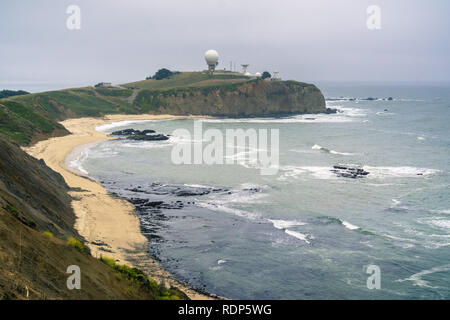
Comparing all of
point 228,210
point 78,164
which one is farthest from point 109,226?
point 78,164

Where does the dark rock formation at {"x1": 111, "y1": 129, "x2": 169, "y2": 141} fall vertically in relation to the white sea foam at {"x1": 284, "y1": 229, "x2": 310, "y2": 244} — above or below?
above

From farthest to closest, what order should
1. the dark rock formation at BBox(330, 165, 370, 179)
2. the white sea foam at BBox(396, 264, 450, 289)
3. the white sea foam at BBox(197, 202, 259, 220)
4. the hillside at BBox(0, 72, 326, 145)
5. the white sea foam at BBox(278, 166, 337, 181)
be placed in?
the hillside at BBox(0, 72, 326, 145), the dark rock formation at BBox(330, 165, 370, 179), the white sea foam at BBox(278, 166, 337, 181), the white sea foam at BBox(197, 202, 259, 220), the white sea foam at BBox(396, 264, 450, 289)

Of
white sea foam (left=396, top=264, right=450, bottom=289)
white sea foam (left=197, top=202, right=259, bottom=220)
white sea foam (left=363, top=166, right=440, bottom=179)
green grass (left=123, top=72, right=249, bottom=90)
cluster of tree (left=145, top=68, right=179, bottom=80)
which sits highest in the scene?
cluster of tree (left=145, top=68, right=179, bottom=80)

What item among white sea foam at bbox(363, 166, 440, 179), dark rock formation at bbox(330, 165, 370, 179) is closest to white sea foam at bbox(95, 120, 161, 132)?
dark rock formation at bbox(330, 165, 370, 179)

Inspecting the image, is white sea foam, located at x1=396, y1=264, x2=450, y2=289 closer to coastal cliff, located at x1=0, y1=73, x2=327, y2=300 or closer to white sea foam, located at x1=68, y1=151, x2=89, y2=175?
coastal cliff, located at x1=0, y1=73, x2=327, y2=300

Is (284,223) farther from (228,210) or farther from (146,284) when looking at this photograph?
(146,284)

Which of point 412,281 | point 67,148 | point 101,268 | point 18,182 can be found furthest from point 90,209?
point 67,148

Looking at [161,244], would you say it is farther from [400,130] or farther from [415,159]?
[400,130]

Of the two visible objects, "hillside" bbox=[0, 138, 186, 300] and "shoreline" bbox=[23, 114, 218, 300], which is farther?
"shoreline" bbox=[23, 114, 218, 300]
